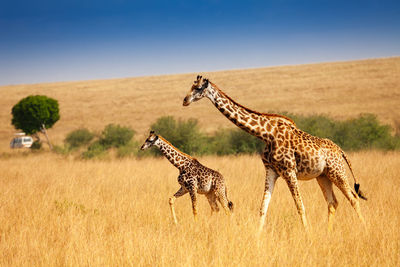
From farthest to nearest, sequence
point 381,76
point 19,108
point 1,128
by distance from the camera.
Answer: point 381,76, point 1,128, point 19,108

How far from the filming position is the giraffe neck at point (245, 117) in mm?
5770

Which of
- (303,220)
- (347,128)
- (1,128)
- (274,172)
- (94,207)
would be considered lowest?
(1,128)

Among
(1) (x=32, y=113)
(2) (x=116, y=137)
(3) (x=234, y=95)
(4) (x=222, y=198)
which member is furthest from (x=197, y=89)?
(3) (x=234, y=95)

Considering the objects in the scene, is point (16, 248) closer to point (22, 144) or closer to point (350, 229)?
A: point (350, 229)

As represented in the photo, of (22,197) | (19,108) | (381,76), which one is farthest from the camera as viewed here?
(381,76)

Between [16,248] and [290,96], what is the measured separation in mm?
55750

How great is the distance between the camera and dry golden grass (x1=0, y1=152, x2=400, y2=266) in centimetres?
467

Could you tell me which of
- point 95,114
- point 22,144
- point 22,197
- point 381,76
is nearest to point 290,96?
point 381,76

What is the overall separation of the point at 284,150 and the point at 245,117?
31.6 inches

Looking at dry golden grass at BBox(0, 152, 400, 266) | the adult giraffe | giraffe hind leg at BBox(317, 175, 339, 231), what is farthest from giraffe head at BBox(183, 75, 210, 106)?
giraffe hind leg at BBox(317, 175, 339, 231)

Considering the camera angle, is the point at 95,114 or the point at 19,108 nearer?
the point at 19,108

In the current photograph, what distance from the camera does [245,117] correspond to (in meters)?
5.93

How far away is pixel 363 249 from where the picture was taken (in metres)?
4.98

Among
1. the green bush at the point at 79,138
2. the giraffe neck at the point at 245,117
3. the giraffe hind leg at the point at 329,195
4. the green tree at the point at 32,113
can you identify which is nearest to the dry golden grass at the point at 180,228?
the giraffe hind leg at the point at 329,195
